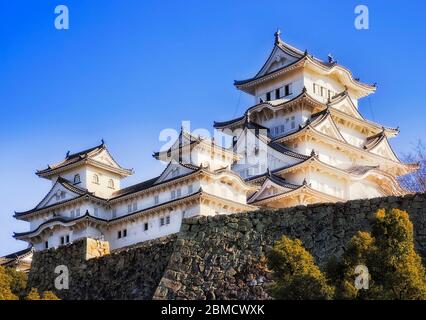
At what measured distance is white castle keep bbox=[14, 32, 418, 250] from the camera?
183 feet

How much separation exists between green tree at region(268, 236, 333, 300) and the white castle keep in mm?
30740

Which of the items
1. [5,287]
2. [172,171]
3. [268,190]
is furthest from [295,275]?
[172,171]

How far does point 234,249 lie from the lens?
27.7 metres

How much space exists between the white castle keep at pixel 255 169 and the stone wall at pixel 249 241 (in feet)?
84.5

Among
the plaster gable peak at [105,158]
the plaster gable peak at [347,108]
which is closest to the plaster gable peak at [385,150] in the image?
the plaster gable peak at [347,108]

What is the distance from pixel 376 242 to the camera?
22547 mm

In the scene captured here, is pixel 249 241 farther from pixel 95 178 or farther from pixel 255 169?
pixel 95 178

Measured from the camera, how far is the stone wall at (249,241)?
26.4m

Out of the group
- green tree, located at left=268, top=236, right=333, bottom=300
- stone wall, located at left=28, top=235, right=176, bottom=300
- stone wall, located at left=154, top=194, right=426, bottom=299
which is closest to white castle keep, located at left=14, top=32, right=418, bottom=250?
stone wall, located at left=28, top=235, right=176, bottom=300

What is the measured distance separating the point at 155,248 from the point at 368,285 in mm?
8969

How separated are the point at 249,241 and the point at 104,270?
17.0 feet

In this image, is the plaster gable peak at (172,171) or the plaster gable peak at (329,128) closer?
the plaster gable peak at (172,171)

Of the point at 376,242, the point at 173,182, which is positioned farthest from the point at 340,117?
the point at 376,242

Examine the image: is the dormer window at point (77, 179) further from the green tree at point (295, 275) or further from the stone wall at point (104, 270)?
the green tree at point (295, 275)
